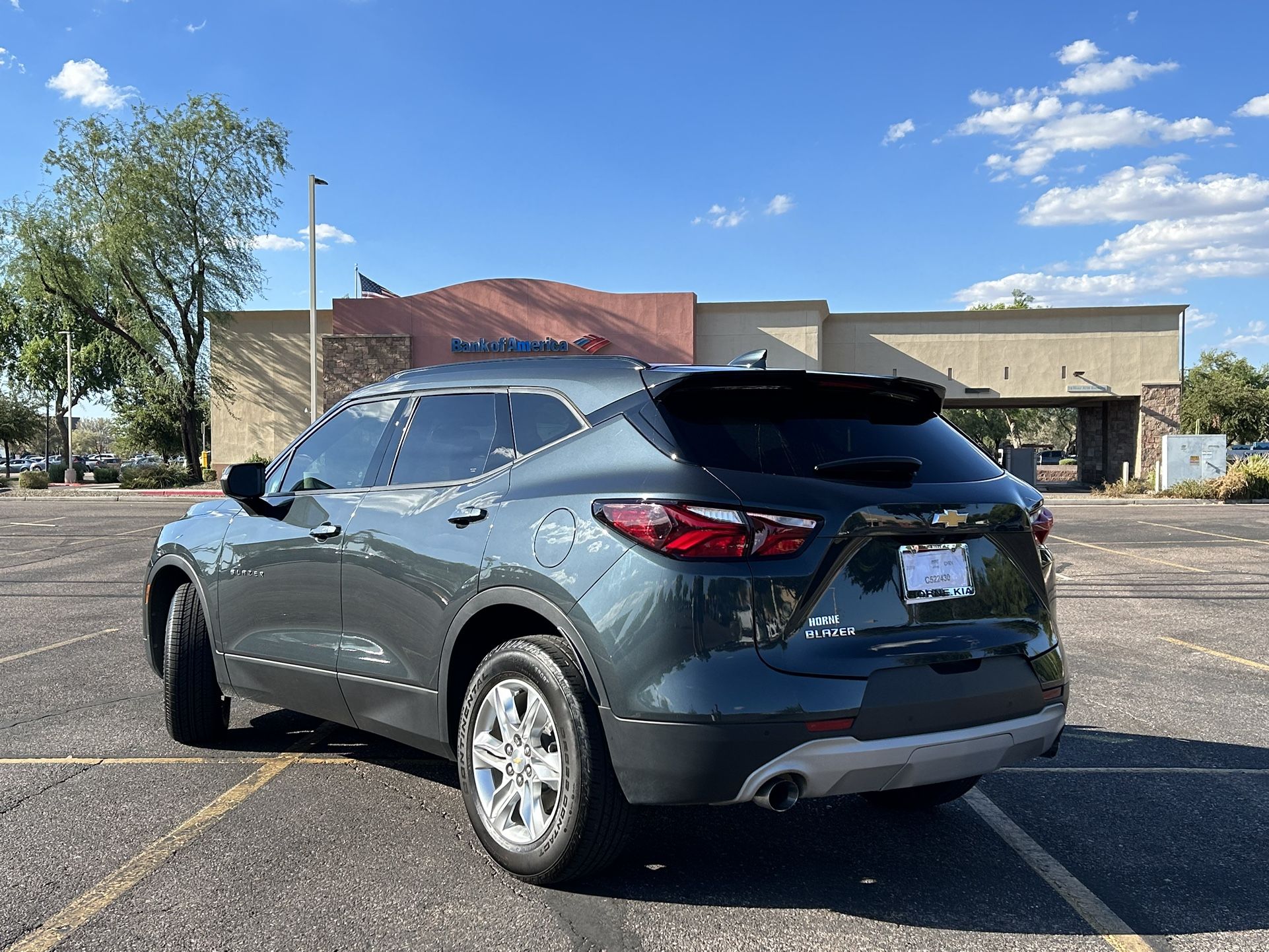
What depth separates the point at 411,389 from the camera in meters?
4.40

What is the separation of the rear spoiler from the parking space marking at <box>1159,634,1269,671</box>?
5.35 m

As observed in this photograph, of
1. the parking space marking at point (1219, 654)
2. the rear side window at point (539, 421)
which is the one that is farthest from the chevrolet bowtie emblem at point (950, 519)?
the parking space marking at point (1219, 654)

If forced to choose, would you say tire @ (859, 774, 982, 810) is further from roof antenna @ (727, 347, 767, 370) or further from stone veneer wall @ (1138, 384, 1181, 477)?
stone veneer wall @ (1138, 384, 1181, 477)

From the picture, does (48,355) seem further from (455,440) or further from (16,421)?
(455,440)

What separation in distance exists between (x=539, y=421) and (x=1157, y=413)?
37.5m

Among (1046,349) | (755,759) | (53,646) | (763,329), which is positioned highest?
(763,329)

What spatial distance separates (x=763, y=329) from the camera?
3616 centimetres

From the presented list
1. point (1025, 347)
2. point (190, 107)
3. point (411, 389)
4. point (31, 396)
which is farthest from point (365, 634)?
point (31, 396)

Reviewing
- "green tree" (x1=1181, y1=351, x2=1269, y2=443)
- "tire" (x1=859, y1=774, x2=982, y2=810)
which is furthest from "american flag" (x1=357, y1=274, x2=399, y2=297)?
"green tree" (x1=1181, y1=351, x2=1269, y2=443)

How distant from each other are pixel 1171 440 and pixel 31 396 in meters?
69.2

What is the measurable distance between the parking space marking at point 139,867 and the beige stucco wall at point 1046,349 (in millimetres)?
33066

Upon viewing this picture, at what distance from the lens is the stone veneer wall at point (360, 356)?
3575cm

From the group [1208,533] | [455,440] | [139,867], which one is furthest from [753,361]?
[1208,533]

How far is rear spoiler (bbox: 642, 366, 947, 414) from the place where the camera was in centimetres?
332
